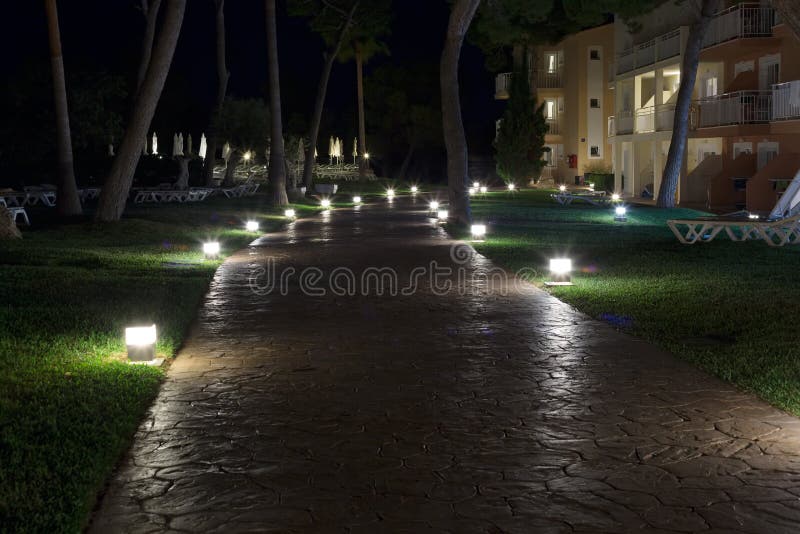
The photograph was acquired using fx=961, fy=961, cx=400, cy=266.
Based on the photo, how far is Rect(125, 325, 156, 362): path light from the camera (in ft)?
29.8

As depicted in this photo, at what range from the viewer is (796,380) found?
8.23 metres

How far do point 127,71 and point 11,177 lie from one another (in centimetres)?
2166

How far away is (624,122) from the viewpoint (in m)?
47.4

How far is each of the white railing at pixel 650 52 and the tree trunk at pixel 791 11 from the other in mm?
32004

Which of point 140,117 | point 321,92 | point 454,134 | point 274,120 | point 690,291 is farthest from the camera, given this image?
point 321,92

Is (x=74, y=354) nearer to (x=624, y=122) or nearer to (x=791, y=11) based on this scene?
(x=791, y=11)

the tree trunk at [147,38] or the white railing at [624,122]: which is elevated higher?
the tree trunk at [147,38]

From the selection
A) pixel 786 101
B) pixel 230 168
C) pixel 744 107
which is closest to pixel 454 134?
pixel 786 101

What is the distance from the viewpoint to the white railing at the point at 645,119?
145ft

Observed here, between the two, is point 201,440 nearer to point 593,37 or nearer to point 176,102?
point 593,37

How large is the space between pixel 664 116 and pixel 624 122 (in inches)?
249

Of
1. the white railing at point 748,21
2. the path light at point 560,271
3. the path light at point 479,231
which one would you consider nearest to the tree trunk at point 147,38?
the path light at point 479,231

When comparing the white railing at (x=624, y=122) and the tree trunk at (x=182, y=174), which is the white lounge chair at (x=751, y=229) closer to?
the white railing at (x=624, y=122)

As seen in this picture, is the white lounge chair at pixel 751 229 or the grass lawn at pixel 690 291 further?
the white lounge chair at pixel 751 229
